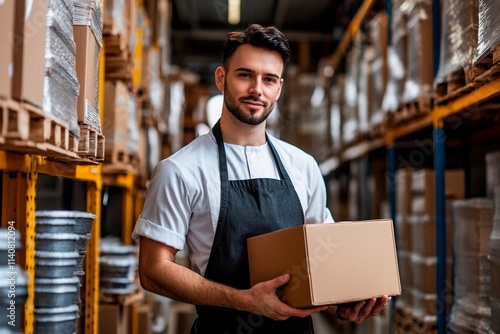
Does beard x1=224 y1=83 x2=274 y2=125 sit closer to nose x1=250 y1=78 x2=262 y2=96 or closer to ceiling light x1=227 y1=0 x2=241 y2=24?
nose x1=250 y1=78 x2=262 y2=96

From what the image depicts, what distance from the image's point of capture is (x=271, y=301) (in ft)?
8.55

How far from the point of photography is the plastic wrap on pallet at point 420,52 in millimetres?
4949

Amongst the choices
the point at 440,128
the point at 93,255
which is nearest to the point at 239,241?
the point at 93,255

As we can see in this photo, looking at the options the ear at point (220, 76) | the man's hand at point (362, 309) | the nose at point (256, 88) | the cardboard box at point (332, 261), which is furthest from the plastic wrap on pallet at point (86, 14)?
the man's hand at point (362, 309)

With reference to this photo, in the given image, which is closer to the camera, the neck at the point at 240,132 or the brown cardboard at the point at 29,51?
the brown cardboard at the point at 29,51

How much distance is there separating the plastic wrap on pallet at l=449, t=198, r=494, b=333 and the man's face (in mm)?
1925

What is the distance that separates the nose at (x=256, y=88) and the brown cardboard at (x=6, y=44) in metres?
1.25

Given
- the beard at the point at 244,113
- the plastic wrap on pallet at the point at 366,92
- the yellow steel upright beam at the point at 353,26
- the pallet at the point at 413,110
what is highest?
the yellow steel upright beam at the point at 353,26

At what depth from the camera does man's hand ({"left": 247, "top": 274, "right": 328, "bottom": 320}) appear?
8.54 ft

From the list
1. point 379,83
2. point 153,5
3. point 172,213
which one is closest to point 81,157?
point 172,213

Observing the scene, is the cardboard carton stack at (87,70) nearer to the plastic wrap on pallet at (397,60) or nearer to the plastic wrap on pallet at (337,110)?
the plastic wrap on pallet at (397,60)

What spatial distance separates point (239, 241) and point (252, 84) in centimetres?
79

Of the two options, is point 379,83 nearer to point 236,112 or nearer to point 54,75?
point 236,112

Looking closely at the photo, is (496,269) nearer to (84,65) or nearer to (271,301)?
(271,301)
